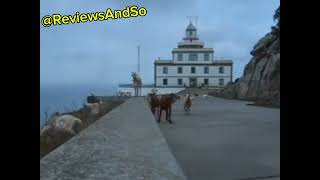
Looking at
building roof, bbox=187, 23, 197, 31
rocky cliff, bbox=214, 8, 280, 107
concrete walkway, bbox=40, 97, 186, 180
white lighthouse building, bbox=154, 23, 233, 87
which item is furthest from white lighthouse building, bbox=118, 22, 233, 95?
concrete walkway, bbox=40, 97, 186, 180

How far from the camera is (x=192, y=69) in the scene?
61.7 m

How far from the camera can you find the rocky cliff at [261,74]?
33469mm

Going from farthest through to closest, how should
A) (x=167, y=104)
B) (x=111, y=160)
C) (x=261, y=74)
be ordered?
(x=261, y=74)
(x=167, y=104)
(x=111, y=160)

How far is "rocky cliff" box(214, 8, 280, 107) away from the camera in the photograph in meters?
33.5

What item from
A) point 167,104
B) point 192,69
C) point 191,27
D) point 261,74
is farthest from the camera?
point 191,27

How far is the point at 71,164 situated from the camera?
18.0ft

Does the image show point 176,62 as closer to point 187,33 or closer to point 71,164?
point 187,33

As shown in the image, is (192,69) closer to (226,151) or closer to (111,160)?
(226,151)

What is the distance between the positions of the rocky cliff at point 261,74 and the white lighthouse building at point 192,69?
17628 millimetres

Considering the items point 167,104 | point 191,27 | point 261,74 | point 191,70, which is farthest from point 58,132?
point 191,27

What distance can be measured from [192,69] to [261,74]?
25.6m

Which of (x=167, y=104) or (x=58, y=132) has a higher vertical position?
(x=167, y=104)

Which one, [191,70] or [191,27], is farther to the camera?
[191,27]

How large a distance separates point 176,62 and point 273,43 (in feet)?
85.4
